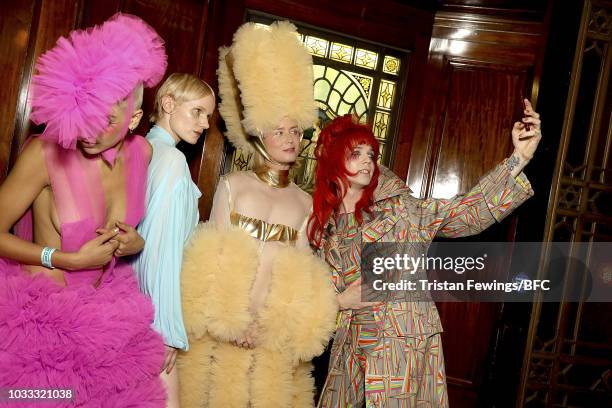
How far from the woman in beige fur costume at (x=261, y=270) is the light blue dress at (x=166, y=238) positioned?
302mm

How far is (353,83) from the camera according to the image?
13.9ft

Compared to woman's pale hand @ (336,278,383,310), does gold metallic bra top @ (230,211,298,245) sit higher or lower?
higher

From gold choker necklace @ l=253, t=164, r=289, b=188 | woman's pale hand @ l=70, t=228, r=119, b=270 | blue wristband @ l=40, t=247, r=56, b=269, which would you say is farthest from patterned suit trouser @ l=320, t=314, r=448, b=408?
blue wristband @ l=40, t=247, r=56, b=269

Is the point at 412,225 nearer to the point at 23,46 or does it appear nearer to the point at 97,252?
the point at 97,252

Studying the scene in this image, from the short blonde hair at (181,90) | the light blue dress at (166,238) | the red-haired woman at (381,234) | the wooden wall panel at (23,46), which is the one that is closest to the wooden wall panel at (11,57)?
the wooden wall panel at (23,46)

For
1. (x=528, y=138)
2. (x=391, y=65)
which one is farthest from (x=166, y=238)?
(x=391, y=65)

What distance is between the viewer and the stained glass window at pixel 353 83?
4129mm

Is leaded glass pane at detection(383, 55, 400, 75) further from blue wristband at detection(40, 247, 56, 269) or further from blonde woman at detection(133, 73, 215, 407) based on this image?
blue wristband at detection(40, 247, 56, 269)

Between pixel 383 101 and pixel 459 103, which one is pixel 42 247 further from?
pixel 459 103

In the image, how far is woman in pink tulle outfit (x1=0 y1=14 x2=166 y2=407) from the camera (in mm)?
2059

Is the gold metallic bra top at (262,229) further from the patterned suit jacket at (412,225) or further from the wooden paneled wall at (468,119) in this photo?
the wooden paneled wall at (468,119)

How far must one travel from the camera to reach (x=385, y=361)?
303 centimetres

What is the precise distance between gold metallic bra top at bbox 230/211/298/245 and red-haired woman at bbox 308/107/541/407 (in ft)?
0.46

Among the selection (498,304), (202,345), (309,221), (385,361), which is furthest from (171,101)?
(498,304)
